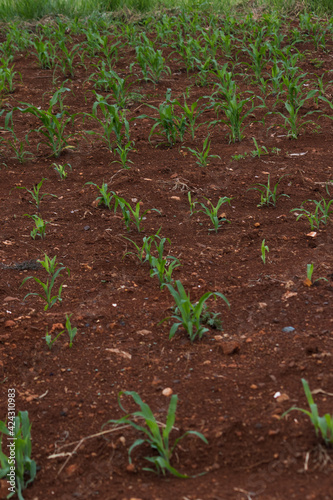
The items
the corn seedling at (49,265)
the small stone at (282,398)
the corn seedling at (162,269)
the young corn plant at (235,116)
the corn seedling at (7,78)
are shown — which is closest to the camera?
the small stone at (282,398)

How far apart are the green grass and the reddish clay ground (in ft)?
15.3

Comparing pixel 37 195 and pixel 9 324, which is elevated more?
pixel 37 195

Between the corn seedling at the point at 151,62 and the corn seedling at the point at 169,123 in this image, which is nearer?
the corn seedling at the point at 169,123

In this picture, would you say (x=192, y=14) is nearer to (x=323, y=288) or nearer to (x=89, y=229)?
(x=89, y=229)

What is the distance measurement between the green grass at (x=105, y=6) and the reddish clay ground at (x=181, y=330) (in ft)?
15.3

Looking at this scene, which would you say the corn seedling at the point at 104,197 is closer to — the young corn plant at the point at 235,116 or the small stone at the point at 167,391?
the young corn plant at the point at 235,116

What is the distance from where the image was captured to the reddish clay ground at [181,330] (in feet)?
5.08

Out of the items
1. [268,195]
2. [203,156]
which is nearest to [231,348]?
[268,195]

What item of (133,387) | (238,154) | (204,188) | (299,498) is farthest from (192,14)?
(299,498)

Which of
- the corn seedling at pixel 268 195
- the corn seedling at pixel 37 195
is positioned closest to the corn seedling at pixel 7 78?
the corn seedling at pixel 37 195

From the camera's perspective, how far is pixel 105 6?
8242 millimetres

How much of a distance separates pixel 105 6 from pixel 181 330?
24.1 ft

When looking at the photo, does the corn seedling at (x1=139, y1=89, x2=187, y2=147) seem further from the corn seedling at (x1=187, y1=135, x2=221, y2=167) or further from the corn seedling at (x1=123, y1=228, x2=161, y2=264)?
the corn seedling at (x1=123, y1=228, x2=161, y2=264)

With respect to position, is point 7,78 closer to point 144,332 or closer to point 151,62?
point 151,62
